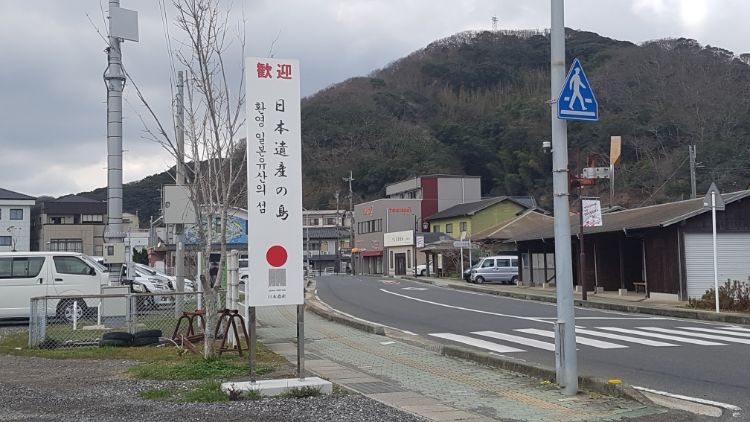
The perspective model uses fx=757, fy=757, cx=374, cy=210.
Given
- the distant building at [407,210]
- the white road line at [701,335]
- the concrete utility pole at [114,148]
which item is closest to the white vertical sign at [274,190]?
the white road line at [701,335]

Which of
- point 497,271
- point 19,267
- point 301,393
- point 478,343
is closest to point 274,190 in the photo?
point 301,393

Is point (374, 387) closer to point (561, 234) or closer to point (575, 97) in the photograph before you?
point (561, 234)

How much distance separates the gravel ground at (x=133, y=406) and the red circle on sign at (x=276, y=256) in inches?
66.9

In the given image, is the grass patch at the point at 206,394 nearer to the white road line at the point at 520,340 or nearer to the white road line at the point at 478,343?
the white road line at the point at 478,343

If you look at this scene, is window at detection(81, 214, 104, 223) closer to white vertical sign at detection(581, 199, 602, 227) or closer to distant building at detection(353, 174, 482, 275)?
distant building at detection(353, 174, 482, 275)

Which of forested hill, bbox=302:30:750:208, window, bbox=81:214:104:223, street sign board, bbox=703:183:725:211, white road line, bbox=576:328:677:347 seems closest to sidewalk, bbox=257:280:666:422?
forested hill, bbox=302:30:750:208

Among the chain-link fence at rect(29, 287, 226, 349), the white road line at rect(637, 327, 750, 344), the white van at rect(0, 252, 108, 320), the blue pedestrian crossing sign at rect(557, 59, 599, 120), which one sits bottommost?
the white road line at rect(637, 327, 750, 344)

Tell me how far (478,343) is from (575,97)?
24.8 ft

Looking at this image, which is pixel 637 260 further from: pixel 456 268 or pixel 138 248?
pixel 138 248

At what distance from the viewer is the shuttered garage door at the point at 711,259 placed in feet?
86.5

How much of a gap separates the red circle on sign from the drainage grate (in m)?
1.93

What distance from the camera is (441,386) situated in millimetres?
10156

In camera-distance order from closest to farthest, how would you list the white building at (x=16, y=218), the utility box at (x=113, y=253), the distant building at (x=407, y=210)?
the utility box at (x=113, y=253)
the white building at (x=16, y=218)
the distant building at (x=407, y=210)

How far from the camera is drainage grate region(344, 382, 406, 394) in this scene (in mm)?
9680
